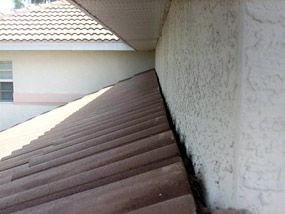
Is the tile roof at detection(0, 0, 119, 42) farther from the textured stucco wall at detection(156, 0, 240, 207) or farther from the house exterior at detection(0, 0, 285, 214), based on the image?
the house exterior at detection(0, 0, 285, 214)

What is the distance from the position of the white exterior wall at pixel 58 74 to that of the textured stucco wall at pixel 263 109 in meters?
11.5

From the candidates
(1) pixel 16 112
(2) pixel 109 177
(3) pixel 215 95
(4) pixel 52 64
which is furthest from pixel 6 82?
(3) pixel 215 95

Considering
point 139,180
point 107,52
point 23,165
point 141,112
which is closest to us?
point 139,180

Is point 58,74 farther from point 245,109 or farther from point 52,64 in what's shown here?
point 245,109

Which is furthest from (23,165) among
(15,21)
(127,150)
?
(15,21)

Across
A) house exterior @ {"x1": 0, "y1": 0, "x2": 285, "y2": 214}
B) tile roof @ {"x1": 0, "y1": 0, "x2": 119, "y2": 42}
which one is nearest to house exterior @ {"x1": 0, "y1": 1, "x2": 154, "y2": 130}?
tile roof @ {"x1": 0, "y1": 0, "x2": 119, "y2": 42}

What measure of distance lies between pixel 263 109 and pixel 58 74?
39.7ft

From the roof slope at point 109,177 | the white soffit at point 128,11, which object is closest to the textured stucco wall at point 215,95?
the roof slope at point 109,177

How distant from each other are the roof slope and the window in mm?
10093

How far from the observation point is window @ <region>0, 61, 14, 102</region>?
43.7 ft

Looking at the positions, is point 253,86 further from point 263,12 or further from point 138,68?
point 138,68

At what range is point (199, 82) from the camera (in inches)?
77.4

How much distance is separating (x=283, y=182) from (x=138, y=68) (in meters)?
11.7

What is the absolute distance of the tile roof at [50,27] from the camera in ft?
40.5
